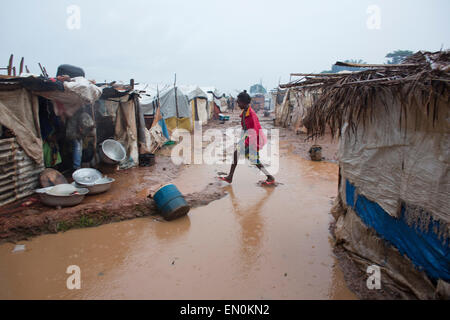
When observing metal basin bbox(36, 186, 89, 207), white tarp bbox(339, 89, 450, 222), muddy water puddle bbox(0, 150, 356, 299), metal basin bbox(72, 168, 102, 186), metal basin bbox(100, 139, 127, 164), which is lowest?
muddy water puddle bbox(0, 150, 356, 299)

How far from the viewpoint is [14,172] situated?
4539mm

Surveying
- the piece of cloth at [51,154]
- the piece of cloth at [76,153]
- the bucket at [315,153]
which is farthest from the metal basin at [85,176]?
the bucket at [315,153]

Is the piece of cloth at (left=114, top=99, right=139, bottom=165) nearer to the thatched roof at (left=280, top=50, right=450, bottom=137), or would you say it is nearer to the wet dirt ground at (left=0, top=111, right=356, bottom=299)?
the wet dirt ground at (left=0, top=111, right=356, bottom=299)

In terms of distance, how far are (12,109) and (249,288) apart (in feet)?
16.2

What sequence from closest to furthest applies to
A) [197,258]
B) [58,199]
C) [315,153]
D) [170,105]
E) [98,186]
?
[197,258] < [58,199] < [98,186] < [315,153] < [170,105]

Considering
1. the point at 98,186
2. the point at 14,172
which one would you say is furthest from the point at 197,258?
the point at 14,172

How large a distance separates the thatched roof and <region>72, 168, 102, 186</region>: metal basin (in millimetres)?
4279

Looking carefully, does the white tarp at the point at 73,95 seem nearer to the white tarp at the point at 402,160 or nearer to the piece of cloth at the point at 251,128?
the piece of cloth at the point at 251,128

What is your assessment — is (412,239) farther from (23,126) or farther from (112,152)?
(112,152)

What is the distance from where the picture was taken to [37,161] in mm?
4965

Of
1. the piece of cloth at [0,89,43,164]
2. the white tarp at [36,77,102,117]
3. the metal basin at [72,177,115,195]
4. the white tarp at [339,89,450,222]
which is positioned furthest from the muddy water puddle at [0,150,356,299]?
the white tarp at [36,77,102,117]

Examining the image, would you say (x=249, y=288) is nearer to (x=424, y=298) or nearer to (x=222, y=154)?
(x=424, y=298)

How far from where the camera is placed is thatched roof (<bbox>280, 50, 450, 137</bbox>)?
6.43 feet

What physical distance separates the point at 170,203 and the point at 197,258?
1227 mm
